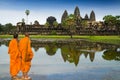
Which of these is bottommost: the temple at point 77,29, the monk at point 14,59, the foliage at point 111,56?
the temple at point 77,29

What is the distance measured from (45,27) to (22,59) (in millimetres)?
92359

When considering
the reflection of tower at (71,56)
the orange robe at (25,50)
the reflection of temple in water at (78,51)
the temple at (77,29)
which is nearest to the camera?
the orange robe at (25,50)

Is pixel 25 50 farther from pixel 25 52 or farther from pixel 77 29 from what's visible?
pixel 77 29

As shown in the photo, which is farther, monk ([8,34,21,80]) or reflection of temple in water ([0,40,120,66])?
reflection of temple in water ([0,40,120,66])

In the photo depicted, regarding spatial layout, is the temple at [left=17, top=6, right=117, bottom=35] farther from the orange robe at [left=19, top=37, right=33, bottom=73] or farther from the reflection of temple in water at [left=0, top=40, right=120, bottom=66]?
the orange robe at [left=19, top=37, right=33, bottom=73]

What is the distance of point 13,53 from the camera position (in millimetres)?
12172

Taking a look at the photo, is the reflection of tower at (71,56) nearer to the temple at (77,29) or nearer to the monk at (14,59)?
the monk at (14,59)

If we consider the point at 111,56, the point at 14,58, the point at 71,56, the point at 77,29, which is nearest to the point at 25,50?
the point at 14,58

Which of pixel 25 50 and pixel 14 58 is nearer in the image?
pixel 25 50

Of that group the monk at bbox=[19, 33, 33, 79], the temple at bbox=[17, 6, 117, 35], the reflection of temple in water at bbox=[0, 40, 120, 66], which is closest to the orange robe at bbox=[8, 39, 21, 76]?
the monk at bbox=[19, 33, 33, 79]

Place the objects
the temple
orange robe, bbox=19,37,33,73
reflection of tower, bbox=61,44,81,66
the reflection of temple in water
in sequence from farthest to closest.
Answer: the temple, the reflection of temple in water, reflection of tower, bbox=61,44,81,66, orange robe, bbox=19,37,33,73

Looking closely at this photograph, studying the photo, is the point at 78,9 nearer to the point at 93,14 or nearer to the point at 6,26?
the point at 93,14

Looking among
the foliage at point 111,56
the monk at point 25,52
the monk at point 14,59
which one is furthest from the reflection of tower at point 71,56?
→ the monk at point 14,59

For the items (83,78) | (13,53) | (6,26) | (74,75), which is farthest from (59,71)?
(6,26)
